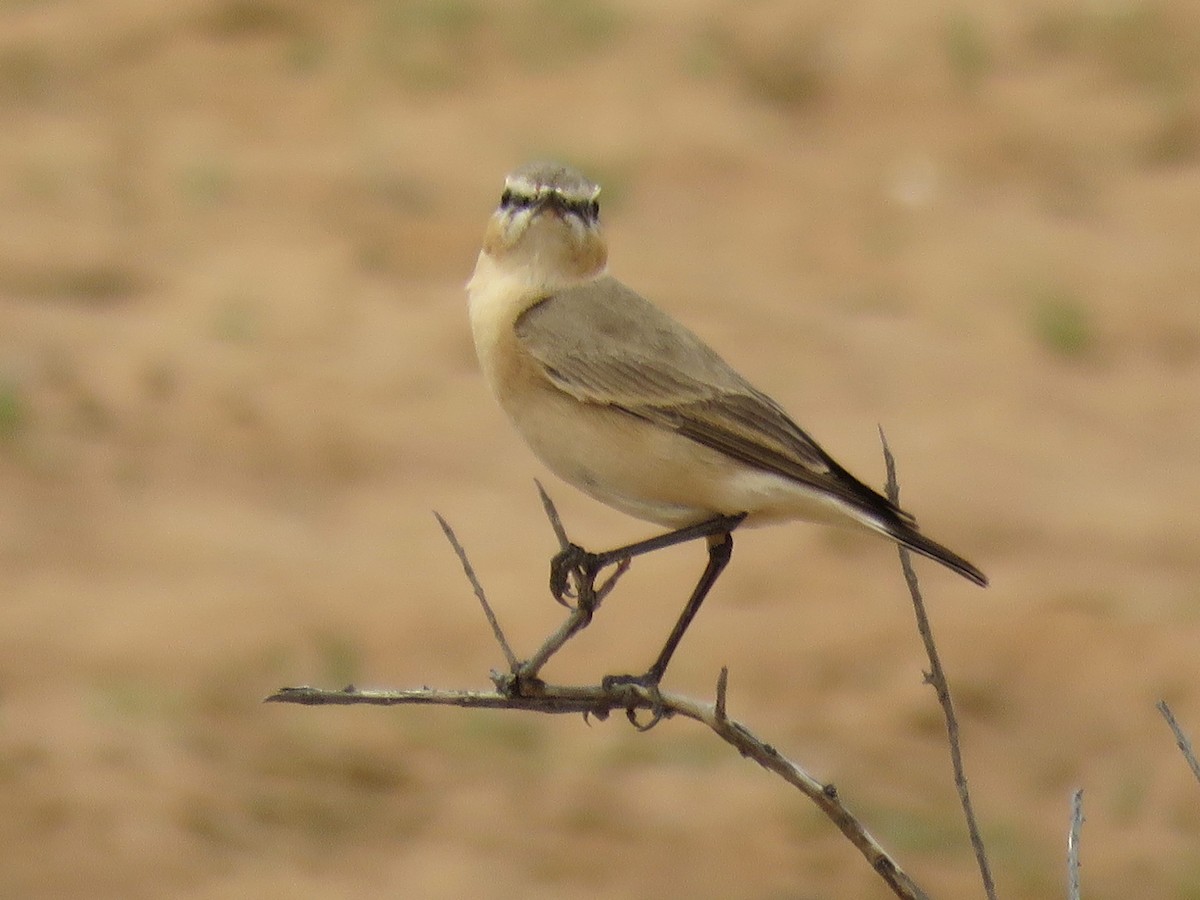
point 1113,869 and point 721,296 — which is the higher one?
point 721,296

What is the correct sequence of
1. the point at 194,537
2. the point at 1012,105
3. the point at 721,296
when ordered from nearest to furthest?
the point at 194,537 < the point at 721,296 < the point at 1012,105

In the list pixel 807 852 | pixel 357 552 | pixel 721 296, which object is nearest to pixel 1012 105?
pixel 721 296

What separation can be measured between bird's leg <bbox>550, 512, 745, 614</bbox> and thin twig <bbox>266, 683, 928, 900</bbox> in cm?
22

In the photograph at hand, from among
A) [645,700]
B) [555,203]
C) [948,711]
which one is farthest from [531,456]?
[948,711]

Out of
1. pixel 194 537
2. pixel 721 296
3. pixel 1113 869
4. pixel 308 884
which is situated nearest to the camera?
pixel 308 884

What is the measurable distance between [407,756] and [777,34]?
10869mm

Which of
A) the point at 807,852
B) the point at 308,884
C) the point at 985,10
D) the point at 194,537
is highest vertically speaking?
the point at 985,10

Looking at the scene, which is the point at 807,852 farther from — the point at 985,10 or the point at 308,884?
the point at 985,10

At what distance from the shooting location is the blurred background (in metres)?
9.74

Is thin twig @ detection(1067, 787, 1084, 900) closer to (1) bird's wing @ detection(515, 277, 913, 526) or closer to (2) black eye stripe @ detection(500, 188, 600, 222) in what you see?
(1) bird's wing @ detection(515, 277, 913, 526)

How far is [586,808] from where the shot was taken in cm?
986

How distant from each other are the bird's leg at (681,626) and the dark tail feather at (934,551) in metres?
0.50

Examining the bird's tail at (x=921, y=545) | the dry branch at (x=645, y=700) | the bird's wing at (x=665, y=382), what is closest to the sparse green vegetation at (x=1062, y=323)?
the bird's wing at (x=665, y=382)

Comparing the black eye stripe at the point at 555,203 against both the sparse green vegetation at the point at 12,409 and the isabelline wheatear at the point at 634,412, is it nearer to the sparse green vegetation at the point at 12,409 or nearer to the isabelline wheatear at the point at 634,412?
the isabelline wheatear at the point at 634,412
